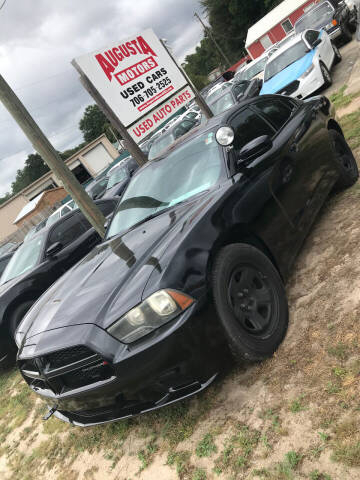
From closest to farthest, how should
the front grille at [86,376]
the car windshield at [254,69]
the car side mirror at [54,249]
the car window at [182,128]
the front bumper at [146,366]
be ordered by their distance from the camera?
the front bumper at [146,366]
the front grille at [86,376]
the car side mirror at [54,249]
the car window at [182,128]
the car windshield at [254,69]

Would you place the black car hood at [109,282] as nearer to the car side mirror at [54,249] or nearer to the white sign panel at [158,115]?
the car side mirror at [54,249]

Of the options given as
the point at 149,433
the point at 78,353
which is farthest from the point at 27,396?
the point at 78,353

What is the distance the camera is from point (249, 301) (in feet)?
8.35

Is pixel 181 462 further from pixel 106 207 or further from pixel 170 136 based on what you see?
pixel 170 136

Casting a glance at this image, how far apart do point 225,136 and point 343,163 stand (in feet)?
6.14

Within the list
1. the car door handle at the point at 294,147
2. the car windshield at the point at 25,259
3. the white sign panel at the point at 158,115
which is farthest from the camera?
the white sign panel at the point at 158,115

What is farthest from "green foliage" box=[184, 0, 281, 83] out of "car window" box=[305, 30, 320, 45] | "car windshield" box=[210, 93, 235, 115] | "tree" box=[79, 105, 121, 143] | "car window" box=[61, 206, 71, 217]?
"car windshield" box=[210, 93, 235, 115]

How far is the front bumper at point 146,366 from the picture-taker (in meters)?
2.14

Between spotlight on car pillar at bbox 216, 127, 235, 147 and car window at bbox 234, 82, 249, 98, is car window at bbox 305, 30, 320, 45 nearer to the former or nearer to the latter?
car window at bbox 234, 82, 249, 98

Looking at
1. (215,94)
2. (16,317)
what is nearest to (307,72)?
(215,94)

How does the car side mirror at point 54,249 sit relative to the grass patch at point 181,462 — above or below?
above

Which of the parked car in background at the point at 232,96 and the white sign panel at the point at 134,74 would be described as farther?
the parked car in background at the point at 232,96

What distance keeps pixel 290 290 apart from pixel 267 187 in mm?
860

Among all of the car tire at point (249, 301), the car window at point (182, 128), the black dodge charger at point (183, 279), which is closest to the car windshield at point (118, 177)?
the car window at point (182, 128)
